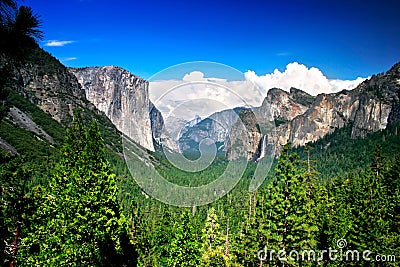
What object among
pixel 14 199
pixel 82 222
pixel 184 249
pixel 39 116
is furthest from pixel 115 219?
pixel 39 116

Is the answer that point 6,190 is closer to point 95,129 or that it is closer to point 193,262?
point 95,129

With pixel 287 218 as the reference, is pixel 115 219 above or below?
above

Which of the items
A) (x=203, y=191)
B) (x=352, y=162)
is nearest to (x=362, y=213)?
(x=203, y=191)

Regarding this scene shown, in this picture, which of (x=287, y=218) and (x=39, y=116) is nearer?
(x=287, y=218)

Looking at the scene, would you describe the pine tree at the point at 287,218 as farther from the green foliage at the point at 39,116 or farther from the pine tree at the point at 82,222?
the green foliage at the point at 39,116

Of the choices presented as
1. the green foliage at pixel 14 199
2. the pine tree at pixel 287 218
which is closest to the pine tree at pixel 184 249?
the pine tree at pixel 287 218

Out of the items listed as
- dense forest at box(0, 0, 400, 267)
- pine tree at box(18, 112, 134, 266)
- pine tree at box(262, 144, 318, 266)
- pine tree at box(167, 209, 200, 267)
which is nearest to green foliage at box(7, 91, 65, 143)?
dense forest at box(0, 0, 400, 267)

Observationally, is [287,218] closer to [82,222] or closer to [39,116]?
[82,222]

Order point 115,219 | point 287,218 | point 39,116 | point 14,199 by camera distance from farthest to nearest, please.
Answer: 1. point 39,116
2. point 287,218
3. point 115,219
4. point 14,199

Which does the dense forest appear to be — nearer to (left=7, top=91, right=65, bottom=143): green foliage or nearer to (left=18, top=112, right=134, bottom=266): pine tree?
(left=18, top=112, right=134, bottom=266): pine tree
